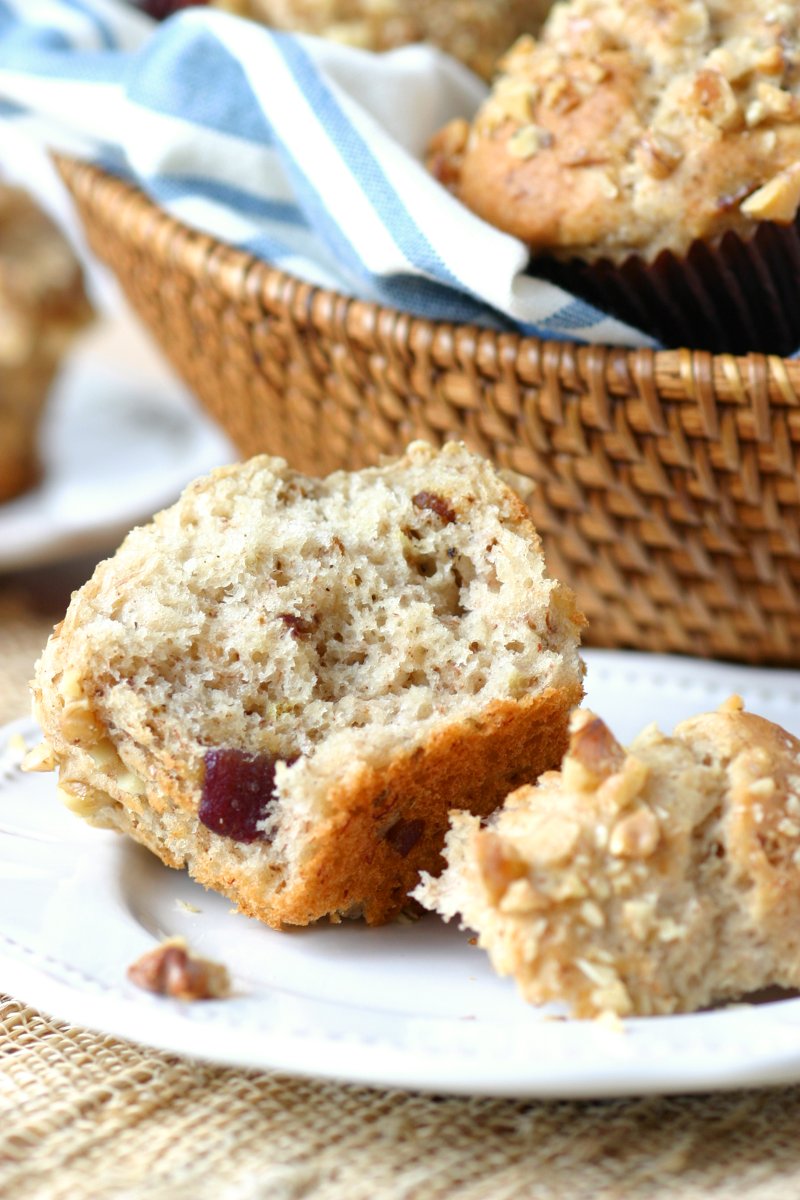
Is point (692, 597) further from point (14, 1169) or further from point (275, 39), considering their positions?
point (14, 1169)

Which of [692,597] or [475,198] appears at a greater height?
[475,198]

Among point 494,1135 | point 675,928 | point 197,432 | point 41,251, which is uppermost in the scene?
point 675,928

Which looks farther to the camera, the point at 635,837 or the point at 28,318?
the point at 28,318

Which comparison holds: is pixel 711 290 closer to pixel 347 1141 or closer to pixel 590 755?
pixel 590 755

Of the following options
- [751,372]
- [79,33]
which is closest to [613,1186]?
[751,372]

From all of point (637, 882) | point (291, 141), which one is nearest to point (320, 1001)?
point (637, 882)

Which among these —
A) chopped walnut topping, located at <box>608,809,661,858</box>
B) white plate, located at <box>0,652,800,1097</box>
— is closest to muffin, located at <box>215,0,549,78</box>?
white plate, located at <box>0,652,800,1097</box>

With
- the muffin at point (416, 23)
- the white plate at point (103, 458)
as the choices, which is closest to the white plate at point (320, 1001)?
the white plate at point (103, 458)

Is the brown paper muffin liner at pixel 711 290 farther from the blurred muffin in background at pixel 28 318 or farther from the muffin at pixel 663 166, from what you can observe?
the blurred muffin in background at pixel 28 318
